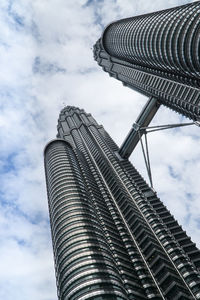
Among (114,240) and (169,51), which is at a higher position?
(169,51)

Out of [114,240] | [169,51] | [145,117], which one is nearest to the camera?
[169,51]

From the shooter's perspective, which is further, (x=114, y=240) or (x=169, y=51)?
(x=114, y=240)

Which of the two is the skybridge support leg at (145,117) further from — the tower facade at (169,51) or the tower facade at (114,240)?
the tower facade at (114,240)

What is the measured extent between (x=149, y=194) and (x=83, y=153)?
56877mm

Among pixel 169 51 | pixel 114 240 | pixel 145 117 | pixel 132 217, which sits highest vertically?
pixel 145 117

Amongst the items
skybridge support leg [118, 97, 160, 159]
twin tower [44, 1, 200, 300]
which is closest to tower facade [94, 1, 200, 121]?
twin tower [44, 1, 200, 300]

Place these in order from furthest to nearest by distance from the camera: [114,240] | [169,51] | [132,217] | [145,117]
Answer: [145,117] → [132,217] → [114,240] → [169,51]

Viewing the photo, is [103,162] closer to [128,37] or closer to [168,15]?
[128,37]

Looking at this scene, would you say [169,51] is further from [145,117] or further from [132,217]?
[132,217]

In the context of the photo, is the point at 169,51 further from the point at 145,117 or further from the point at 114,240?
the point at 114,240

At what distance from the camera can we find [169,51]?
301 ft

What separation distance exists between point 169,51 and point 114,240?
2485 inches

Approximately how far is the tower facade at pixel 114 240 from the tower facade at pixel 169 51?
4168 centimetres

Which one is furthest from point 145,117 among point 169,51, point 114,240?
point 114,240
